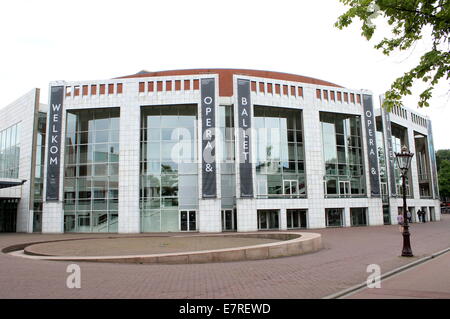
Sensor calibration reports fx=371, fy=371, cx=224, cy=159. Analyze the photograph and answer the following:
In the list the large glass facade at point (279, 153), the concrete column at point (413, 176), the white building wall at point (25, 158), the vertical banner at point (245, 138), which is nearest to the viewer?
the vertical banner at point (245, 138)

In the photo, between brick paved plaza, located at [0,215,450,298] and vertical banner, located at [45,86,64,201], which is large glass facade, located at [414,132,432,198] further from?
vertical banner, located at [45,86,64,201]

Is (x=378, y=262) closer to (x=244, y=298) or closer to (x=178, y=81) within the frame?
(x=244, y=298)

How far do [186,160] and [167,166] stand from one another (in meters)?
1.80

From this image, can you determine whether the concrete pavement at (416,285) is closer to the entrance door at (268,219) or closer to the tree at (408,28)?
the tree at (408,28)

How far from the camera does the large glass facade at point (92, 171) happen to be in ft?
110

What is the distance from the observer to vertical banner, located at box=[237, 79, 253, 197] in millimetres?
32125

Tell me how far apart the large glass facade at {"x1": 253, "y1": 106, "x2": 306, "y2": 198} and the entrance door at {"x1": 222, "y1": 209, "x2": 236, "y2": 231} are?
308 cm

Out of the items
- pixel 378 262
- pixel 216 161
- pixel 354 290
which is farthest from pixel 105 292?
pixel 216 161

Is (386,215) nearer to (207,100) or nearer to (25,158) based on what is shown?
(207,100)

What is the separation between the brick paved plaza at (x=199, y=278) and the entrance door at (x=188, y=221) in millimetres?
19198

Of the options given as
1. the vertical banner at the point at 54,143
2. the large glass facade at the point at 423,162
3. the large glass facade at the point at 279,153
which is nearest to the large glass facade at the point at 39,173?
the vertical banner at the point at 54,143

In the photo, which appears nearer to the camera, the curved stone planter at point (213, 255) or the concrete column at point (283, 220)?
the curved stone planter at point (213, 255)

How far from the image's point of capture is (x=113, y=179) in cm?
3378

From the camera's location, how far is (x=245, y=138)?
32656mm
